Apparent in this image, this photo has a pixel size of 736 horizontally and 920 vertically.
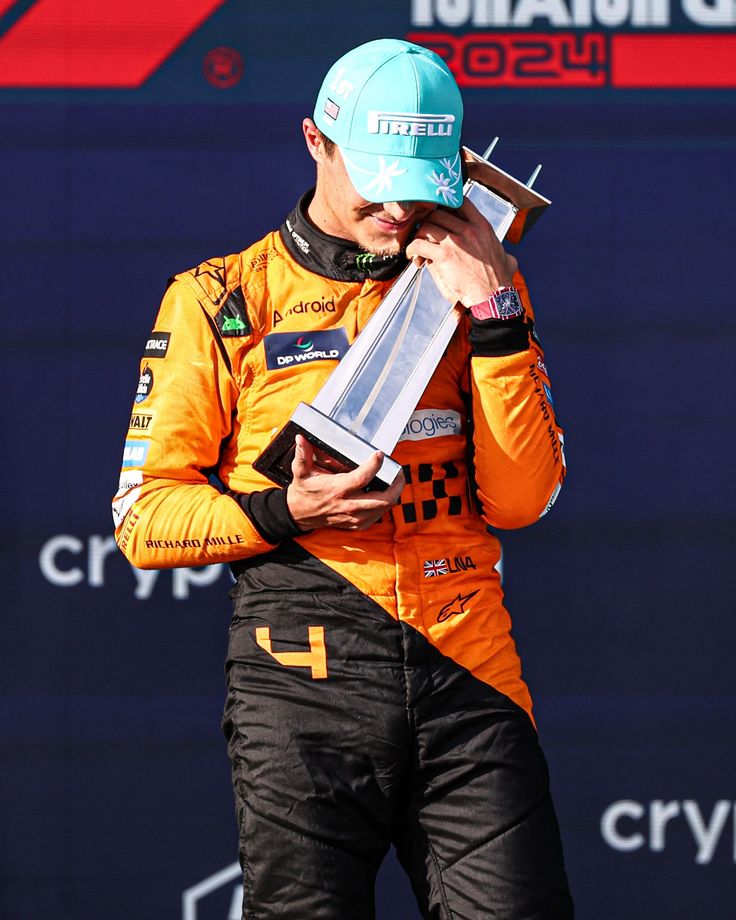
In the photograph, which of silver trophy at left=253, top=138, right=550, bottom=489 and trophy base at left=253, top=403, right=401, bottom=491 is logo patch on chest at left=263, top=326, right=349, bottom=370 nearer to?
silver trophy at left=253, top=138, right=550, bottom=489

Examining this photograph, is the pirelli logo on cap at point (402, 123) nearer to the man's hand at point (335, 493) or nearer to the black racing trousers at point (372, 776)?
the man's hand at point (335, 493)

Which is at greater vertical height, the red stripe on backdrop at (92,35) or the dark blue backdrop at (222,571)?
the red stripe on backdrop at (92,35)

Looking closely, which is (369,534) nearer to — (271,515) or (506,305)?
(271,515)

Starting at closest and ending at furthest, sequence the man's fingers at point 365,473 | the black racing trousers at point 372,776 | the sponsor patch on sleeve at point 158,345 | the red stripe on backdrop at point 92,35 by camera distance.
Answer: the man's fingers at point 365,473 → the black racing trousers at point 372,776 → the sponsor patch on sleeve at point 158,345 → the red stripe on backdrop at point 92,35

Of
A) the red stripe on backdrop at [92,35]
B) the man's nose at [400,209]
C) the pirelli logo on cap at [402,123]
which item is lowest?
the man's nose at [400,209]

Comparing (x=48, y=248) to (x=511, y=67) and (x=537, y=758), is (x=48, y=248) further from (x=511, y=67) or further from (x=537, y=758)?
(x=537, y=758)

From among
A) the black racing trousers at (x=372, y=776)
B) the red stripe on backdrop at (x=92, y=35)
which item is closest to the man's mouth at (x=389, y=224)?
the black racing trousers at (x=372, y=776)

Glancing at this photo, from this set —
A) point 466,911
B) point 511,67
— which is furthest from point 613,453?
point 466,911

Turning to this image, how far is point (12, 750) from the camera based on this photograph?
8.45 feet

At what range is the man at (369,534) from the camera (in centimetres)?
170

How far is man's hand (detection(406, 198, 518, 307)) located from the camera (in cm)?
170

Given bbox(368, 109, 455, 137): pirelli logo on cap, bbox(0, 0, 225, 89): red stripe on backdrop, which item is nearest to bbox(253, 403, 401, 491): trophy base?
bbox(368, 109, 455, 137): pirelli logo on cap

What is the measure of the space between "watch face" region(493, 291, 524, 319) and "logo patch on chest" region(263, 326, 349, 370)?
22cm

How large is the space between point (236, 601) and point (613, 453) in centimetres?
100
